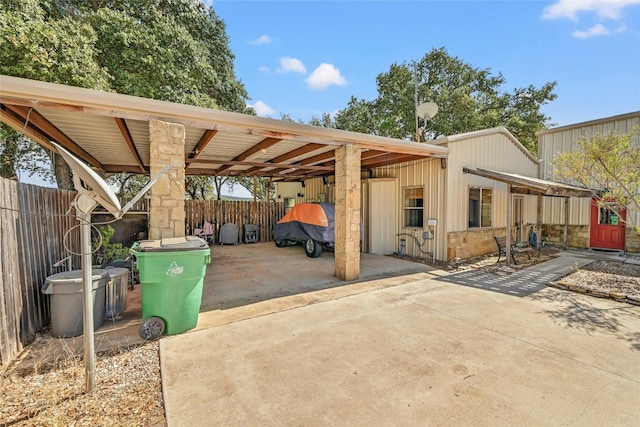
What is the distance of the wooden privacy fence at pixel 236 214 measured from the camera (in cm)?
1135

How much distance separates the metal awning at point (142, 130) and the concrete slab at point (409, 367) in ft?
10.1

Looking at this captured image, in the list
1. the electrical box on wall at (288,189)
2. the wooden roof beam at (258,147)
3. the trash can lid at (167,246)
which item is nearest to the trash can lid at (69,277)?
the trash can lid at (167,246)

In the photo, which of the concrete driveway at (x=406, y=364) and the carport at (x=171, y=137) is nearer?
the concrete driveway at (x=406, y=364)

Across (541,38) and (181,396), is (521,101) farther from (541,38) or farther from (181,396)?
(181,396)

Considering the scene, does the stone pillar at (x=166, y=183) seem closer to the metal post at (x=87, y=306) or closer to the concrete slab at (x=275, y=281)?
the concrete slab at (x=275, y=281)

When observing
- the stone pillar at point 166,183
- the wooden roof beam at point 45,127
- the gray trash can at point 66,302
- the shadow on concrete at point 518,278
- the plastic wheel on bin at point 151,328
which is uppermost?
the wooden roof beam at point 45,127

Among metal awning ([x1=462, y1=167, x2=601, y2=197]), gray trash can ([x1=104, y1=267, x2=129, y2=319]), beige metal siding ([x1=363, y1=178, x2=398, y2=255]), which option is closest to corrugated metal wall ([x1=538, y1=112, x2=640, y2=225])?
metal awning ([x1=462, y1=167, x2=601, y2=197])

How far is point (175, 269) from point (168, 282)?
0.56 ft

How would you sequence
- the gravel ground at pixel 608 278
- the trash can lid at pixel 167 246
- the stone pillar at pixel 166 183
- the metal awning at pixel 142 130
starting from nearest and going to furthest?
the trash can lid at pixel 167 246 < the metal awning at pixel 142 130 < the stone pillar at pixel 166 183 < the gravel ground at pixel 608 278

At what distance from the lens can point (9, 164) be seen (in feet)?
37.7

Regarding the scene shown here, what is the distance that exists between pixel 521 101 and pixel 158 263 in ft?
71.1

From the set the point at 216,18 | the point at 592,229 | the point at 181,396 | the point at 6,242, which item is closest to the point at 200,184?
the point at 216,18

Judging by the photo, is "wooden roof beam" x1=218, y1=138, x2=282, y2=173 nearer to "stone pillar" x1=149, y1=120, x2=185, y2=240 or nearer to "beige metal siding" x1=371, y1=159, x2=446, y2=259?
"stone pillar" x1=149, y1=120, x2=185, y2=240

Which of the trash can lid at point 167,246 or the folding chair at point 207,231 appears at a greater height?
the trash can lid at point 167,246
